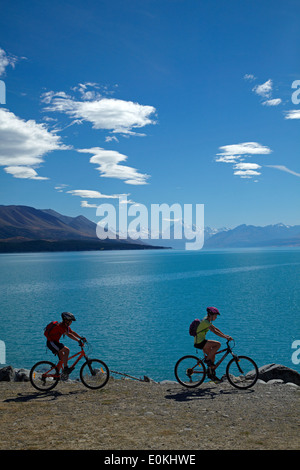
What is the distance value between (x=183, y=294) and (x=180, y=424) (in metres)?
69.5

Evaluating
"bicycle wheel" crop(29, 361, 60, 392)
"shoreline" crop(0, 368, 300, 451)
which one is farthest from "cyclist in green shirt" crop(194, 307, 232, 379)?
"bicycle wheel" crop(29, 361, 60, 392)

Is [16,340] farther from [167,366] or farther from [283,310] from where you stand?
[283,310]

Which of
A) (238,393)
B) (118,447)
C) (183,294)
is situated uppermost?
(118,447)

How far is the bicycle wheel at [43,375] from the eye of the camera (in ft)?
43.2

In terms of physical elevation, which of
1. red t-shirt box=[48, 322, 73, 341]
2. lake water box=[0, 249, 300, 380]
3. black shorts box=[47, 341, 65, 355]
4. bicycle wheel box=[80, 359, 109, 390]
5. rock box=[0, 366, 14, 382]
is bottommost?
lake water box=[0, 249, 300, 380]

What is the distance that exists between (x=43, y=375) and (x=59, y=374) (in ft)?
1.87

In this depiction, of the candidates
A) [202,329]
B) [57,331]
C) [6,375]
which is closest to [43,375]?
[57,331]

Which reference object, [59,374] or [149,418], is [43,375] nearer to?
[59,374]

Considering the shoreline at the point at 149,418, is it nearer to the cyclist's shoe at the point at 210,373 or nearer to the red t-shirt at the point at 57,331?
the cyclist's shoe at the point at 210,373

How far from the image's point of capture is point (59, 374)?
13102 millimetres

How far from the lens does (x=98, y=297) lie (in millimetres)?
73000

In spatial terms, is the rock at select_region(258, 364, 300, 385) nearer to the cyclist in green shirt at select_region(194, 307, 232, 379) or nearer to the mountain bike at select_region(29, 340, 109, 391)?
the cyclist in green shirt at select_region(194, 307, 232, 379)

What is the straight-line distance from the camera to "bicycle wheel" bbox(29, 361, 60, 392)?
1316cm
